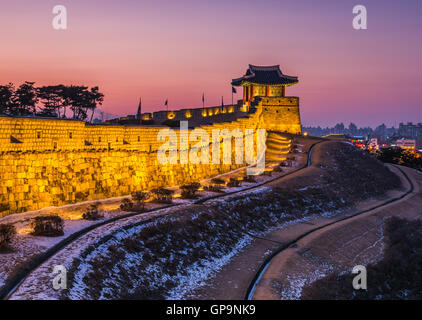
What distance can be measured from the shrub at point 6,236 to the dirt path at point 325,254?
32.2 ft

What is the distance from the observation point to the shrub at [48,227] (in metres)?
15.9

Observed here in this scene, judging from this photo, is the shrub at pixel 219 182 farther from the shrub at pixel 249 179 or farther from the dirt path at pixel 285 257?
the dirt path at pixel 285 257

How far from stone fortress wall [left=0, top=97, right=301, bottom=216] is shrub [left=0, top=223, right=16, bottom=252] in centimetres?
469

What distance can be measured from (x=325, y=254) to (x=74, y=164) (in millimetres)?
16035

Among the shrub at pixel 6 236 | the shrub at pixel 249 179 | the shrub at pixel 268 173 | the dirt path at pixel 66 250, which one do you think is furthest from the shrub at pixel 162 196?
the shrub at pixel 268 173

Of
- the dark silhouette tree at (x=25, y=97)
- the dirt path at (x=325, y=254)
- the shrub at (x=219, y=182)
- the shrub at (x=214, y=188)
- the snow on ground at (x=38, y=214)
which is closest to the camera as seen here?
the snow on ground at (x=38, y=214)

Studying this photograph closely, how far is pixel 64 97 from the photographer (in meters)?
51.5

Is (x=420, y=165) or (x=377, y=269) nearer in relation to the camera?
(x=377, y=269)

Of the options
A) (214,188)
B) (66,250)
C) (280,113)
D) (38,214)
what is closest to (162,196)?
(214,188)

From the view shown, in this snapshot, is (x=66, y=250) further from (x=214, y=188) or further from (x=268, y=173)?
(x=268, y=173)

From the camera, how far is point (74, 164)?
76.5 feet
